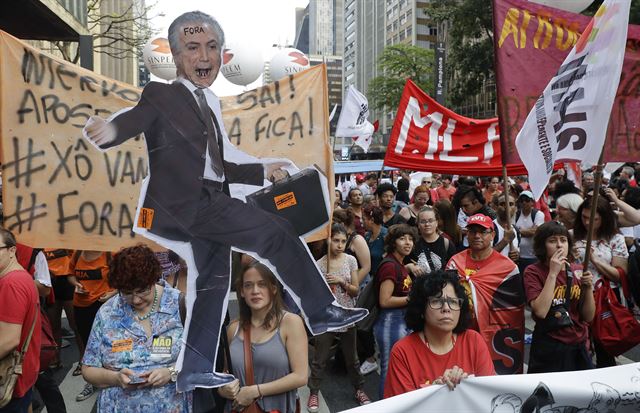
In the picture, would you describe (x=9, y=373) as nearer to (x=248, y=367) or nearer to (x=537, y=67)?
(x=248, y=367)

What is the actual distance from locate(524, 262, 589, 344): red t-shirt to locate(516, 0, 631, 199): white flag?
0.66 meters

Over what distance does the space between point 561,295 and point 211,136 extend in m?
2.43

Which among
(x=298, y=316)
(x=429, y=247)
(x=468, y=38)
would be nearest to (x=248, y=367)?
(x=298, y=316)

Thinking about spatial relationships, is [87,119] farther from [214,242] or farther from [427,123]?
Answer: [427,123]

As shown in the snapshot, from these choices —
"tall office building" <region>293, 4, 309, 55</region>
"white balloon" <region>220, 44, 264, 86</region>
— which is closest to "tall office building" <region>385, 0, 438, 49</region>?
"white balloon" <region>220, 44, 264, 86</region>

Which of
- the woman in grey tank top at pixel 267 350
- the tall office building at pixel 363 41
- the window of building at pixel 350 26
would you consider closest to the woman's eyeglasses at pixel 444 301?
the woman in grey tank top at pixel 267 350

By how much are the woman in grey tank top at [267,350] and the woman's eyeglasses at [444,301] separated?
0.68 metres

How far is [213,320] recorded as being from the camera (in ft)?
10.2

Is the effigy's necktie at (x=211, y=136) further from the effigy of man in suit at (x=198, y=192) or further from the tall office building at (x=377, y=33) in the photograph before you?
the tall office building at (x=377, y=33)

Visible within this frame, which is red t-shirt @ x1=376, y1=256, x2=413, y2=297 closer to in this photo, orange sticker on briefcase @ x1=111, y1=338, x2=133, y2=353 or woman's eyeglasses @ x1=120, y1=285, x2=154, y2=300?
woman's eyeglasses @ x1=120, y1=285, x2=154, y2=300

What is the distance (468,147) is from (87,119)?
372 cm

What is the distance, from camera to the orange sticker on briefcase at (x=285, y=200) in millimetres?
3379

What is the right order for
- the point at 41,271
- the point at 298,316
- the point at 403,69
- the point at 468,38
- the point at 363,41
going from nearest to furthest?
the point at 298,316
the point at 41,271
the point at 468,38
the point at 403,69
the point at 363,41

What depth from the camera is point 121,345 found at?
2.86 meters
